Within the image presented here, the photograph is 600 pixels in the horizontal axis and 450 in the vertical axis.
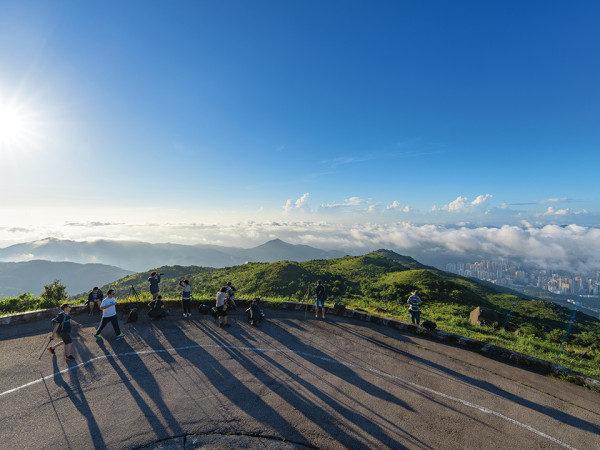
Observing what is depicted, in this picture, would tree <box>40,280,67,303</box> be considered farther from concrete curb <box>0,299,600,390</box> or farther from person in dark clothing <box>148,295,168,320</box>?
person in dark clothing <box>148,295,168,320</box>

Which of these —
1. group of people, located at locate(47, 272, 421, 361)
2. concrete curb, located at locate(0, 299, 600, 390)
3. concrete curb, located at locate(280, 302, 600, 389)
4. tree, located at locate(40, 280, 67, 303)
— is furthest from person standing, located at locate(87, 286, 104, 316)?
concrete curb, located at locate(280, 302, 600, 389)

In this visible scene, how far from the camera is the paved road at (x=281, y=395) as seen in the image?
6.26 meters

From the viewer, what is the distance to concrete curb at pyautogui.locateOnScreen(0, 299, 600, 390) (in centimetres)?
929

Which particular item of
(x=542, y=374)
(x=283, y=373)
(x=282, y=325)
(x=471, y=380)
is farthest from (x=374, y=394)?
(x=542, y=374)

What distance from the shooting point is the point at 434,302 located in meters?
32.9

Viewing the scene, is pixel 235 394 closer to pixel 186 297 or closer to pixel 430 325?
pixel 186 297

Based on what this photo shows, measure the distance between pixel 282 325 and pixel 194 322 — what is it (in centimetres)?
473

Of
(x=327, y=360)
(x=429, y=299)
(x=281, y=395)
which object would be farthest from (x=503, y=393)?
(x=429, y=299)

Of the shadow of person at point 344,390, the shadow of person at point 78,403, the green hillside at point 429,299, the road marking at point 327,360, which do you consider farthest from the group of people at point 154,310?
the shadow of person at point 344,390

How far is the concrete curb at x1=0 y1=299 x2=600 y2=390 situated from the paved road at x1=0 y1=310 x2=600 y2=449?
52cm

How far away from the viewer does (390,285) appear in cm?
4294

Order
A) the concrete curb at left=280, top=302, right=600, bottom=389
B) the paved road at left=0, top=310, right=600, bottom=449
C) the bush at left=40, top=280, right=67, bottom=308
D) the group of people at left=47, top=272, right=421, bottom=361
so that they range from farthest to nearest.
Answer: the bush at left=40, top=280, right=67, bottom=308 < the group of people at left=47, top=272, right=421, bottom=361 < the concrete curb at left=280, top=302, right=600, bottom=389 < the paved road at left=0, top=310, right=600, bottom=449

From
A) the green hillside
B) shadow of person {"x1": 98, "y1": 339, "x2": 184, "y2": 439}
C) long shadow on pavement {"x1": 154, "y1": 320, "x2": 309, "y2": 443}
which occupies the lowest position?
the green hillside

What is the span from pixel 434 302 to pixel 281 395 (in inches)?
1251
